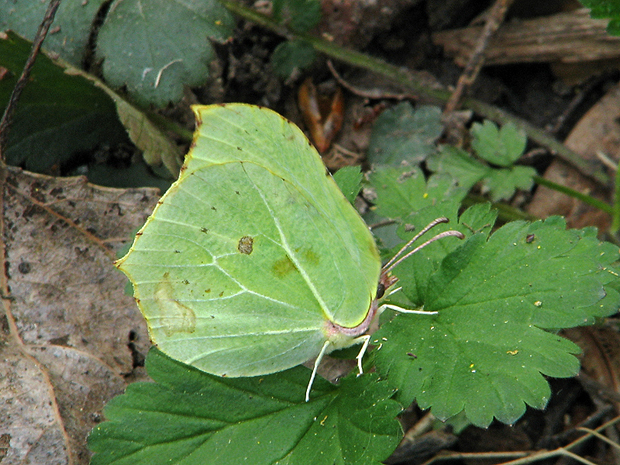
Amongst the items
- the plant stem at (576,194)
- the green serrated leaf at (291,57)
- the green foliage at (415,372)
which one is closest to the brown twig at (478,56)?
the plant stem at (576,194)

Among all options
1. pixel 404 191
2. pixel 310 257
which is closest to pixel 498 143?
pixel 404 191

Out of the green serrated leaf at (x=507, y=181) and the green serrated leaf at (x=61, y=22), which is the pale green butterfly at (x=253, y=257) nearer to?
the green serrated leaf at (x=61, y=22)

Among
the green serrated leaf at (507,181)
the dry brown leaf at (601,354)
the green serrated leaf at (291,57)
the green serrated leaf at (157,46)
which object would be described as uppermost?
the green serrated leaf at (157,46)

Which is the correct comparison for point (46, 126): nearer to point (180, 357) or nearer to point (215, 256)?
point (215, 256)

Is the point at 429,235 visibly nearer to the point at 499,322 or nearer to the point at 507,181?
the point at 499,322

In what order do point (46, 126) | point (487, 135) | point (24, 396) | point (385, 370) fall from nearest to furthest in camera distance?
point (385, 370) < point (24, 396) < point (46, 126) < point (487, 135)

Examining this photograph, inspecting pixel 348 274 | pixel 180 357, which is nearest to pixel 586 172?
pixel 348 274

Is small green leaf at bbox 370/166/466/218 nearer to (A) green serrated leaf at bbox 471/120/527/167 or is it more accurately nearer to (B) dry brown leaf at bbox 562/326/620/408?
(A) green serrated leaf at bbox 471/120/527/167
